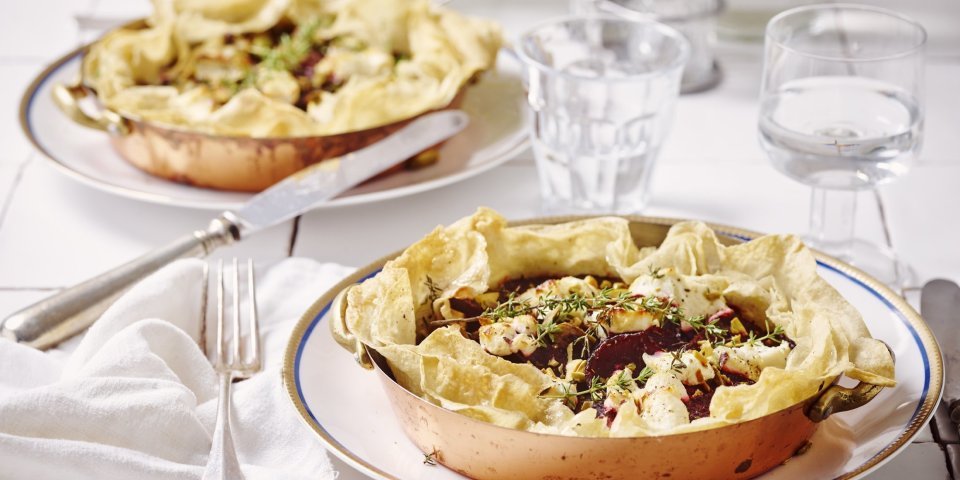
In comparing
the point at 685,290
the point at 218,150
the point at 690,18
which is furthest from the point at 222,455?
the point at 690,18

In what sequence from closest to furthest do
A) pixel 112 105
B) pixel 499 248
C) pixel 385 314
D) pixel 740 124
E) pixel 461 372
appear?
pixel 461 372
pixel 385 314
pixel 499 248
pixel 112 105
pixel 740 124

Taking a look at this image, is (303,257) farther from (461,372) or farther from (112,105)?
(461,372)

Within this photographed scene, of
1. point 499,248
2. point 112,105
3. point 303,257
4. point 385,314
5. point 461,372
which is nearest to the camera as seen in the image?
point 461,372

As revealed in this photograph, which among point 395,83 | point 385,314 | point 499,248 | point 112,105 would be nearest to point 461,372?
point 385,314

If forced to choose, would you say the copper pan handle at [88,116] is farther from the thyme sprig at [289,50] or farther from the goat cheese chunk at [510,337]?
the goat cheese chunk at [510,337]

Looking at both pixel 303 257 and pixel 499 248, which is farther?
pixel 303 257

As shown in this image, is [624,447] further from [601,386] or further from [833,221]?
[833,221]
